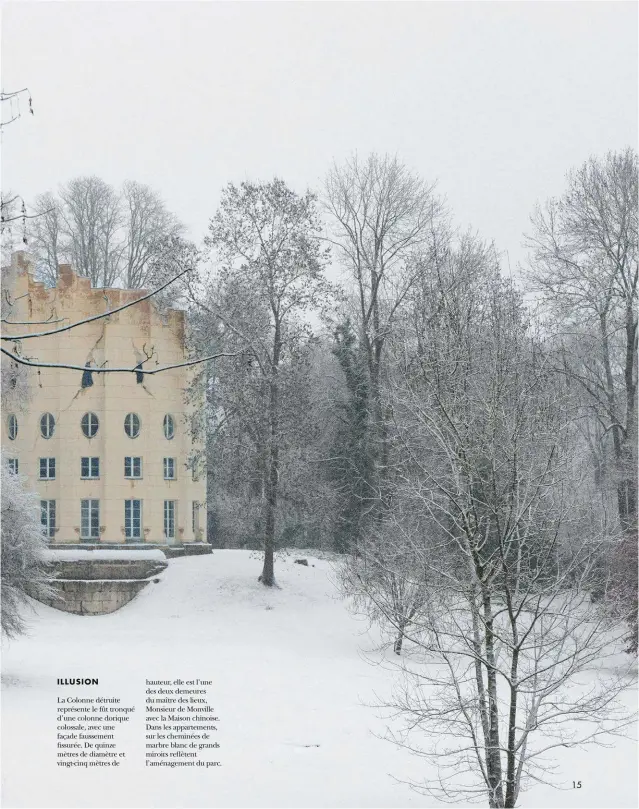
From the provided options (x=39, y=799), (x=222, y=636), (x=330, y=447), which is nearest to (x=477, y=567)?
(x=39, y=799)

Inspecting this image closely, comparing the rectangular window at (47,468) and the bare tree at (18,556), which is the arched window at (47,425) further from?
the bare tree at (18,556)

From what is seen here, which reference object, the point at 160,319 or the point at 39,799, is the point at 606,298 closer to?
the point at 160,319

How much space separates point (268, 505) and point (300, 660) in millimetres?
6212

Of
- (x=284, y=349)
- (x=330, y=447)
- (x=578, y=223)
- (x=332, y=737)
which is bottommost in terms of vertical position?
(x=332, y=737)

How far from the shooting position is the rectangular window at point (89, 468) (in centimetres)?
3000

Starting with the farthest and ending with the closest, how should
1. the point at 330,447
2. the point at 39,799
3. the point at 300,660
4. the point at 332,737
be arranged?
1. the point at 330,447
2. the point at 300,660
3. the point at 332,737
4. the point at 39,799

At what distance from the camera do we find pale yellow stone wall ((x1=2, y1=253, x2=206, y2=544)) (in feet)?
97.6

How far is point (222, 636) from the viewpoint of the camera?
24750 mm

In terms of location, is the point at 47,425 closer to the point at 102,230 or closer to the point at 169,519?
the point at 169,519

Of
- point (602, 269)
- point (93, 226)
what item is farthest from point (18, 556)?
point (93, 226)

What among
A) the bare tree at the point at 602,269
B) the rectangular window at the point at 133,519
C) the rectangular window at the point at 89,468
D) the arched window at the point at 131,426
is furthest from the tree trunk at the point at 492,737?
the rectangular window at the point at 89,468

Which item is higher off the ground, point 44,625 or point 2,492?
point 2,492

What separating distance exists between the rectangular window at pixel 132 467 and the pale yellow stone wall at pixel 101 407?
12 centimetres

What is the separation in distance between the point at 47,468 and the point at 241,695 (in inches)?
518
